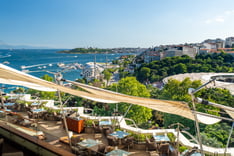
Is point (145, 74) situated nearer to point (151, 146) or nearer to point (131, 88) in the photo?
point (131, 88)

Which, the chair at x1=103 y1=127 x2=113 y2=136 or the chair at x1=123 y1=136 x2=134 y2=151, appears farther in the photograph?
the chair at x1=103 y1=127 x2=113 y2=136

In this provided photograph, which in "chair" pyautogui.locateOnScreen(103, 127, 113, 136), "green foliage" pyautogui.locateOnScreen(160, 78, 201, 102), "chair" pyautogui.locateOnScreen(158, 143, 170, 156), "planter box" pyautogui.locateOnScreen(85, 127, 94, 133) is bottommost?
"green foliage" pyautogui.locateOnScreen(160, 78, 201, 102)

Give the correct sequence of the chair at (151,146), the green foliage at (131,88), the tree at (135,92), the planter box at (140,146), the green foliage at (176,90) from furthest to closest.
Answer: the green foliage at (176,90) → the green foliage at (131,88) → the tree at (135,92) → the planter box at (140,146) → the chair at (151,146)

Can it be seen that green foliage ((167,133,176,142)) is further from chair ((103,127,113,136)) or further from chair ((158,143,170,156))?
chair ((103,127,113,136))

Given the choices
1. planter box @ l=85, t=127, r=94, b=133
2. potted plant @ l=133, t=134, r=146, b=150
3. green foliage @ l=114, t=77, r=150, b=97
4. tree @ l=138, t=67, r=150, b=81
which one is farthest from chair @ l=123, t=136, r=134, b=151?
tree @ l=138, t=67, r=150, b=81

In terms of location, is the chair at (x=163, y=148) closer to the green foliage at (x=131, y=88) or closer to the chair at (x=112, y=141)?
the chair at (x=112, y=141)

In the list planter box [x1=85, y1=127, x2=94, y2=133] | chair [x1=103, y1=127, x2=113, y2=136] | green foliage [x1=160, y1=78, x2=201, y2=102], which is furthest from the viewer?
green foliage [x1=160, y1=78, x2=201, y2=102]

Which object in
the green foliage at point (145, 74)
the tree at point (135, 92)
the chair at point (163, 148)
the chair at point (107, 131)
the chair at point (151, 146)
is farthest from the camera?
the green foliage at point (145, 74)

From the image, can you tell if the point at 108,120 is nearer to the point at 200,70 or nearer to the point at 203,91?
the point at 203,91

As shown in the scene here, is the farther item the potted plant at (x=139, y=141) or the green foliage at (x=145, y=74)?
the green foliage at (x=145, y=74)

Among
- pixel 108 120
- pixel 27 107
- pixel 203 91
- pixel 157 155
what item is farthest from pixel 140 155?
pixel 203 91

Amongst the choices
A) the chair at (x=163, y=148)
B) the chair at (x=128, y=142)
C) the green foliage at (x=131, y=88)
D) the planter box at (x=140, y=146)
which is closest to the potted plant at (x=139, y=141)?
the planter box at (x=140, y=146)
